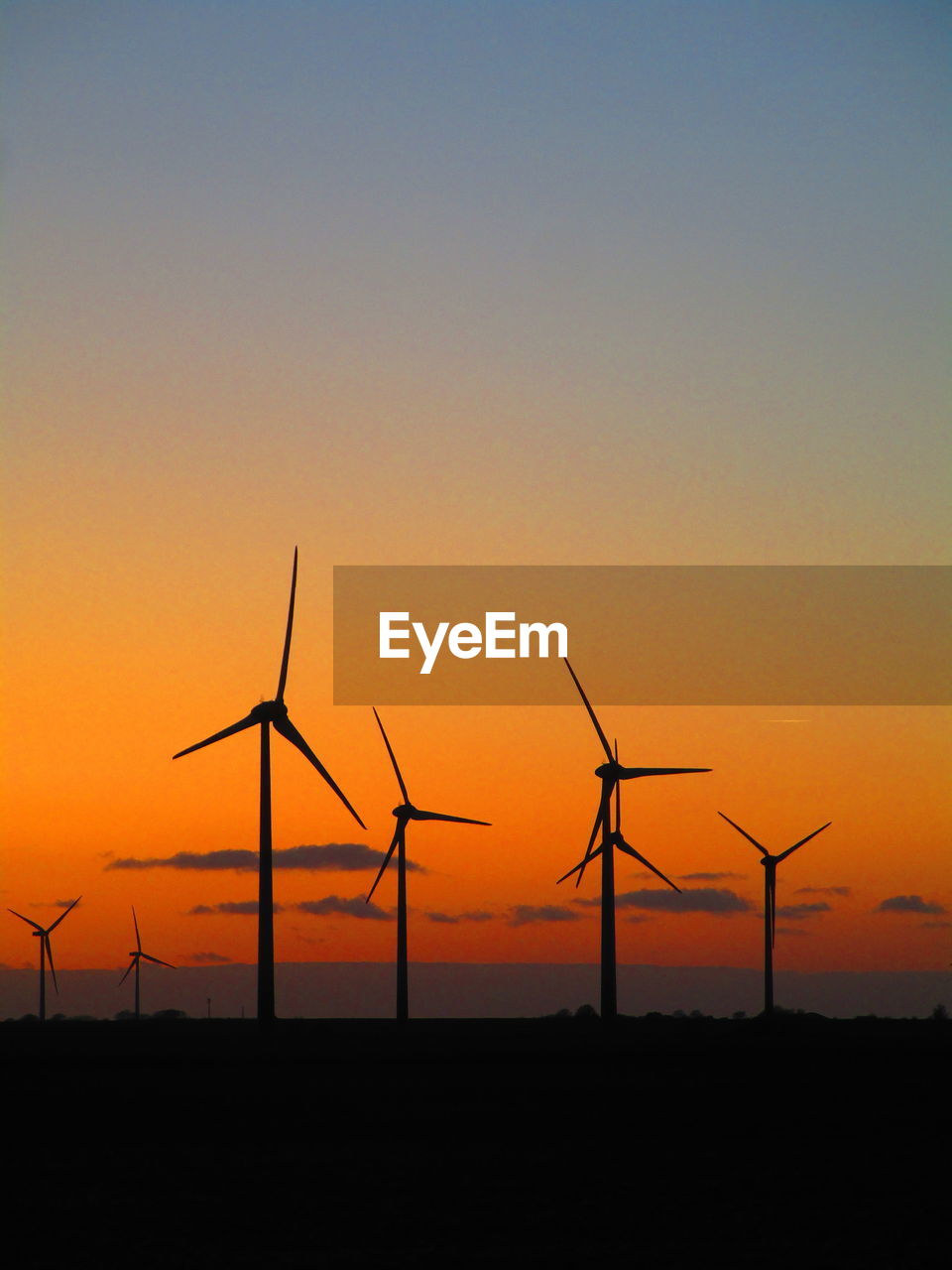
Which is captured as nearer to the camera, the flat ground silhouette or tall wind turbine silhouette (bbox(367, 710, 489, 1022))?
the flat ground silhouette

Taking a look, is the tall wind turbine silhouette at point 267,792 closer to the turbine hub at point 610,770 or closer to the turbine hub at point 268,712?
the turbine hub at point 268,712

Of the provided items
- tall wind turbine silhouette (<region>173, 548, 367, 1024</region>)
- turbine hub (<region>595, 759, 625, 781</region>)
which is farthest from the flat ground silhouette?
turbine hub (<region>595, 759, 625, 781</region>)

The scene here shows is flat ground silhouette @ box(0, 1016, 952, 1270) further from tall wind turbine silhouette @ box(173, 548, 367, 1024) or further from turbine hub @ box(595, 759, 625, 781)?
turbine hub @ box(595, 759, 625, 781)

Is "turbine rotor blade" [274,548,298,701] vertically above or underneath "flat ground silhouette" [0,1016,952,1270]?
above

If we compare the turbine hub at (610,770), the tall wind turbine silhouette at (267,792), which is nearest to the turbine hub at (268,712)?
the tall wind turbine silhouette at (267,792)

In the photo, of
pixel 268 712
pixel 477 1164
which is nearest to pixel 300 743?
pixel 268 712

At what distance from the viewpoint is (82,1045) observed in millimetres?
137750

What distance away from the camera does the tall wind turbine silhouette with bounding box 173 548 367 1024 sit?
103438mm

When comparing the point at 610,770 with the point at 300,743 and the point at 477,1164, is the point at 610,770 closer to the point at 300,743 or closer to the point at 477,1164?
the point at 300,743

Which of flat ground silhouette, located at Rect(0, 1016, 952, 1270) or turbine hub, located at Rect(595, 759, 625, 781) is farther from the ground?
turbine hub, located at Rect(595, 759, 625, 781)

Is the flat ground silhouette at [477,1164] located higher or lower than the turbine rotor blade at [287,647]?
lower

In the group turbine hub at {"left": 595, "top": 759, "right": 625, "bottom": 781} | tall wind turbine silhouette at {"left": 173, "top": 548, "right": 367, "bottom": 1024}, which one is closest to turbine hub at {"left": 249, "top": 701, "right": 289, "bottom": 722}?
tall wind turbine silhouette at {"left": 173, "top": 548, "right": 367, "bottom": 1024}

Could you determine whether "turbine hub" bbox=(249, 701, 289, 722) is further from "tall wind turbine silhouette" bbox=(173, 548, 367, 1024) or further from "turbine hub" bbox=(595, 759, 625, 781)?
"turbine hub" bbox=(595, 759, 625, 781)

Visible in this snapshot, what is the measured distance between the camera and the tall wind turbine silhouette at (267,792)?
339 feet
